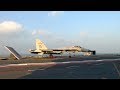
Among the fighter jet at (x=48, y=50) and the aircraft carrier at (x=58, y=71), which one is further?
the fighter jet at (x=48, y=50)

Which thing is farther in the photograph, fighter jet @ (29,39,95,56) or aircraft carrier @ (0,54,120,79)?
fighter jet @ (29,39,95,56)

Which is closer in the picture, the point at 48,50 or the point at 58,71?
the point at 58,71
